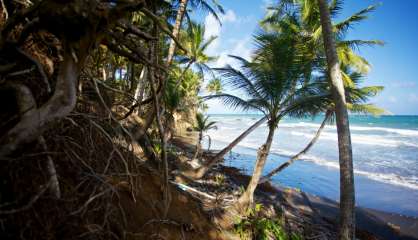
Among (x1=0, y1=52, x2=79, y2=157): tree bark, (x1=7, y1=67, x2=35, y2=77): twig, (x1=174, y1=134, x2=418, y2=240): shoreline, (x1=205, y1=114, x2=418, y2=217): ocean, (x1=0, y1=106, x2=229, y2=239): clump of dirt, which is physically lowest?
(x1=174, y1=134, x2=418, y2=240): shoreline

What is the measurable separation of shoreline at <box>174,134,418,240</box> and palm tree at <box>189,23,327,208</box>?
2939 millimetres

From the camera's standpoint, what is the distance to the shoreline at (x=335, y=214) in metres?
6.98

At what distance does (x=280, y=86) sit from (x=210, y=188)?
12.2 feet

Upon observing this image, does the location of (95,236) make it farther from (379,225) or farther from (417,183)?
(417,183)

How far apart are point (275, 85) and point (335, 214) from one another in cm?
487

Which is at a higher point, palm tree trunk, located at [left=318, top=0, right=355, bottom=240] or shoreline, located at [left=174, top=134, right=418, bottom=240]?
palm tree trunk, located at [left=318, top=0, right=355, bottom=240]

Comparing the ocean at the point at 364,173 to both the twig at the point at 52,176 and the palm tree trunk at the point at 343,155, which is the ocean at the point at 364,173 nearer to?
the palm tree trunk at the point at 343,155

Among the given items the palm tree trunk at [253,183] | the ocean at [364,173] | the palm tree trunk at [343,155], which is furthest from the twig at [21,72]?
the ocean at [364,173]

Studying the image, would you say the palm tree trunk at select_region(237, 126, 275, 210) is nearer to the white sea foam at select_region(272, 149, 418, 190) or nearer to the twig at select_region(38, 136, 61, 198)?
the twig at select_region(38, 136, 61, 198)

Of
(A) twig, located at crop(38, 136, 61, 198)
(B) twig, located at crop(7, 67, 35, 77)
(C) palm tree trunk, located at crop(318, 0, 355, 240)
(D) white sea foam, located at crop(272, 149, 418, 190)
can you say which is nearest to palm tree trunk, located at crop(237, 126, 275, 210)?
(C) palm tree trunk, located at crop(318, 0, 355, 240)

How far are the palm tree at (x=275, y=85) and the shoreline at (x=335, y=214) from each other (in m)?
2.94

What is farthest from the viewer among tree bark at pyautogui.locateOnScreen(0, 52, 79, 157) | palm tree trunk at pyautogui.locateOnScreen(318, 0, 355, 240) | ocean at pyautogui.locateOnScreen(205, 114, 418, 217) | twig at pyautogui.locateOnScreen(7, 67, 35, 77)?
ocean at pyautogui.locateOnScreen(205, 114, 418, 217)

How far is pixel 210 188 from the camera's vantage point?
24.6ft

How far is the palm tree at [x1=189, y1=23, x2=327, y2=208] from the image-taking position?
225 inches
